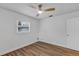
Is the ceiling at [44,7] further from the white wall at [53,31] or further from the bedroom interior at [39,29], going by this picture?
the white wall at [53,31]

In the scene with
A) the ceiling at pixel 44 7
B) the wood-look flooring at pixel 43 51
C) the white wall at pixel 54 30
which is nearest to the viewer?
the ceiling at pixel 44 7

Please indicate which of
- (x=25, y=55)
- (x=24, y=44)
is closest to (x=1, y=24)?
(x=24, y=44)

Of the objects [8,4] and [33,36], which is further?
[33,36]

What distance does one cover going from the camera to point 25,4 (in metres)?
1.49

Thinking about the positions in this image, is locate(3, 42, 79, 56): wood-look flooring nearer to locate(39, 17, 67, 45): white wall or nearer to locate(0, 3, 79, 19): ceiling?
locate(39, 17, 67, 45): white wall

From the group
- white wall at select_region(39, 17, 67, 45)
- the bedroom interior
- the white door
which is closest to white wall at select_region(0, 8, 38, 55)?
the bedroom interior

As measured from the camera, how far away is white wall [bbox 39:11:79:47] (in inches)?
68.9

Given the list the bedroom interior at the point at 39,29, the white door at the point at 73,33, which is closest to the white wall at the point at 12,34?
the bedroom interior at the point at 39,29

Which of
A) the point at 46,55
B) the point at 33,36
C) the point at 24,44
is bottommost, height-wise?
the point at 46,55

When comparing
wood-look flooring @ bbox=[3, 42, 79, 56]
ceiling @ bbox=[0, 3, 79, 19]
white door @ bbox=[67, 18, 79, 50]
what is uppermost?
ceiling @ bbox=[0, 3, 79, 19]

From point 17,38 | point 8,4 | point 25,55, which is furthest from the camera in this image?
point 17,38

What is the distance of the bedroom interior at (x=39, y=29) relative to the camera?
159cm

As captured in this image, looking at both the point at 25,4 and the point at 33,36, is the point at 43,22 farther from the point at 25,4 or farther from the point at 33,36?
the point at 25,4

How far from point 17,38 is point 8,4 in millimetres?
533
